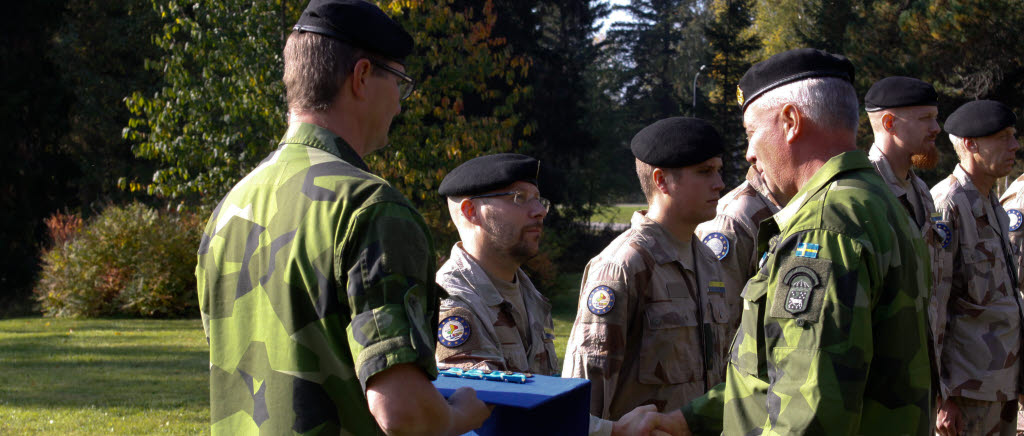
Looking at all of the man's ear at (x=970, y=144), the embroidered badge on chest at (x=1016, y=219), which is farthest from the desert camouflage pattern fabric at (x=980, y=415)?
the embroidered badge on chest at (x=1016, y=219)

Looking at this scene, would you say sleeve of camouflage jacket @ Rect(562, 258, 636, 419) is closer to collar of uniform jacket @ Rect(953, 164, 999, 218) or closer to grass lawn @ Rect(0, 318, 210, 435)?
collar of uniform jacket @ Rect(953, 164, 999, 218)

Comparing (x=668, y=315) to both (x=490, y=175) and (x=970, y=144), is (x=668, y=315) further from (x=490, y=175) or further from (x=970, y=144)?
(x=970, y=144)

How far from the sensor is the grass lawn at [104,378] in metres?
8.66

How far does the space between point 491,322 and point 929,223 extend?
3203 millimetres

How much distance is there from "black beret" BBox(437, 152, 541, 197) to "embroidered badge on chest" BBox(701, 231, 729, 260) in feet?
3.80

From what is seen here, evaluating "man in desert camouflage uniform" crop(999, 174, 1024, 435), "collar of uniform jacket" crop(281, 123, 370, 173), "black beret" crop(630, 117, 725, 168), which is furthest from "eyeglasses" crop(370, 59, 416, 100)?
"man in desert camouflage uniform" crop(999, 174, 1024, 435)

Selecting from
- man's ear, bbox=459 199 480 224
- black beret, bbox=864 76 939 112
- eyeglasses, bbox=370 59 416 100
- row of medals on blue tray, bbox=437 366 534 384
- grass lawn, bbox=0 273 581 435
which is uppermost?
black beret, bbox=864 76 939 112

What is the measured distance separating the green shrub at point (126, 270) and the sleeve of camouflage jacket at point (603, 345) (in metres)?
14.4

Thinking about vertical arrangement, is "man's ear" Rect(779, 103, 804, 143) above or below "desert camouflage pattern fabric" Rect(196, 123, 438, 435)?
above

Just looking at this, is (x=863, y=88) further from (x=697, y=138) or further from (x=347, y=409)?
(x=347, y=409)

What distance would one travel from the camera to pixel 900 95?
546 cm

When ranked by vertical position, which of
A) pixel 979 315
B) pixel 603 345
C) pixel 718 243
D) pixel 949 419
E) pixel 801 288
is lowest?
pixel 949 419

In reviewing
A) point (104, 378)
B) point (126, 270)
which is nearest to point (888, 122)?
point (104, 378)

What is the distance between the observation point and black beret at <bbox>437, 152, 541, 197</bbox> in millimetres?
4047
